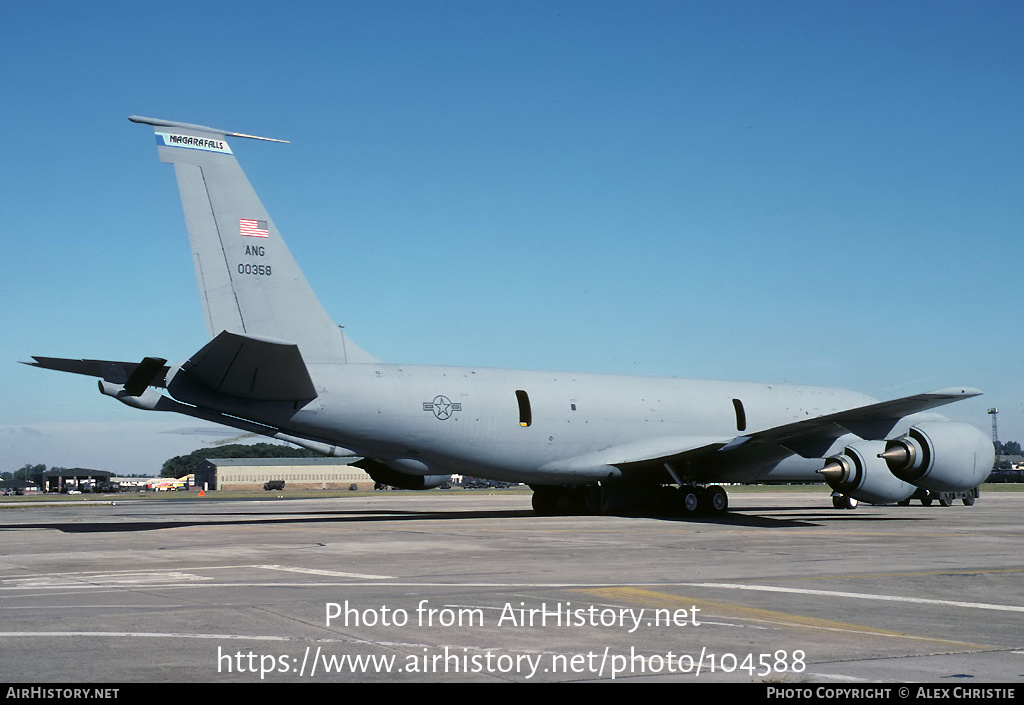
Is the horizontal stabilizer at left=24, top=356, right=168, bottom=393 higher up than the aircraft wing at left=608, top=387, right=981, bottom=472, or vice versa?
the horizontal stabilizer at left=24, top=356, right=168, bottom=393

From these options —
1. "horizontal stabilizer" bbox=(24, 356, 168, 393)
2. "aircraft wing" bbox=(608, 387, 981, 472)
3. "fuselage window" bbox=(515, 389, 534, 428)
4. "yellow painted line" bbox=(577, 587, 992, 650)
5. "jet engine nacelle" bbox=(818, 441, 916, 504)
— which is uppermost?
"horizontal stabilizer" bbox=(24, 356, 168, 393)

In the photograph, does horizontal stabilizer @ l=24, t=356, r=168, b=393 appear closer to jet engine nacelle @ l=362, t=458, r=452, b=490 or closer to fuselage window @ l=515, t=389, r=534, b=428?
jet engine nacelle @ l=362, t=458, r=452, b=490

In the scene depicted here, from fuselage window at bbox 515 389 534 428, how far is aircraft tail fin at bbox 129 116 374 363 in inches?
250

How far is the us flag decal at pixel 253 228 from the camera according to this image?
2391cm

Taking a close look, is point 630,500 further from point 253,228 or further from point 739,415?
point 253,228

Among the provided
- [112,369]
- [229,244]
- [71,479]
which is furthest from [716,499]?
[71,479]

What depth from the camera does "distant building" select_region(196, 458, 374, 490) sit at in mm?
126625

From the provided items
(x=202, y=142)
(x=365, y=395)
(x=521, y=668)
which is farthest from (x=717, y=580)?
(x=202, y=142)

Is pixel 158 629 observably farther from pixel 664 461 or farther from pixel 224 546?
pixel 664 461

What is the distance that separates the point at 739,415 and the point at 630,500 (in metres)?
4.92

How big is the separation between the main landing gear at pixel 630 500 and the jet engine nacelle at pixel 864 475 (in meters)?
4.47

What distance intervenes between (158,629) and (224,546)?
407 inches

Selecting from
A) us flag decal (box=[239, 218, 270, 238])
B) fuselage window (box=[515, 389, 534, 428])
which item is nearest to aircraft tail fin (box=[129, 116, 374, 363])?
us flag decal (box=[239, 218, 270, 238])
